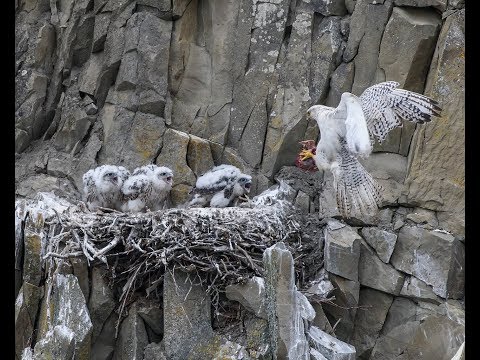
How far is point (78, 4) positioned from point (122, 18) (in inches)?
22.8

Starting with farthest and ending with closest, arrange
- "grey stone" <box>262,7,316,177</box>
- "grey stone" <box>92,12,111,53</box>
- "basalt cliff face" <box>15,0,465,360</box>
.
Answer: "grey stone" <box>92,12,111,53</box> < "grey stone" <box>262,7,316,177</box> < "basalt cliff face" <box>15,0,465,360</box>

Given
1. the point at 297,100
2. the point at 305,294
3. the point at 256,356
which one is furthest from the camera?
the point at 297,100

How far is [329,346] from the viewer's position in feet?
32.3

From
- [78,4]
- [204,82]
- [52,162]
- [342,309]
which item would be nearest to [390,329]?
[342,309]

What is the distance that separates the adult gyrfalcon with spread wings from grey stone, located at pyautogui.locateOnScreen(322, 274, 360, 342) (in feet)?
2.33

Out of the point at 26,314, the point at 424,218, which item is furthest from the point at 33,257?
the point at 424,218

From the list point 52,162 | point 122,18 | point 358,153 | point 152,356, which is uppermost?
point 122,18

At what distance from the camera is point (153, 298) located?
10289mm

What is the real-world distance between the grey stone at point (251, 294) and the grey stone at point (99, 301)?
3.71 feet

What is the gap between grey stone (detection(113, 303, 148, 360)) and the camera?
32.8 feet

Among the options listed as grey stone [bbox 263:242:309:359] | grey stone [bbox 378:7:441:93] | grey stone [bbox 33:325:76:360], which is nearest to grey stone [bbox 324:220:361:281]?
grey stone [bbox 263:242:309:359]

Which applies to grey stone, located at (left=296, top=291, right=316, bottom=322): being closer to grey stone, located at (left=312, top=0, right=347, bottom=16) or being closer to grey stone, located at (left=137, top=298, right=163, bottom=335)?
grey stone, located at (left=137, top=298, right=163, bottom=335)

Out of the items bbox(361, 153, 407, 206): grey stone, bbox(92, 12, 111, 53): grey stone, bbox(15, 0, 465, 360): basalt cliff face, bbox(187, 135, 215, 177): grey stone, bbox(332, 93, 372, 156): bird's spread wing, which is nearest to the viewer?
bbox(332, 93, 372, 156): bird's spread wing

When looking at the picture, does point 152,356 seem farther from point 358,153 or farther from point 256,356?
point 358,153
